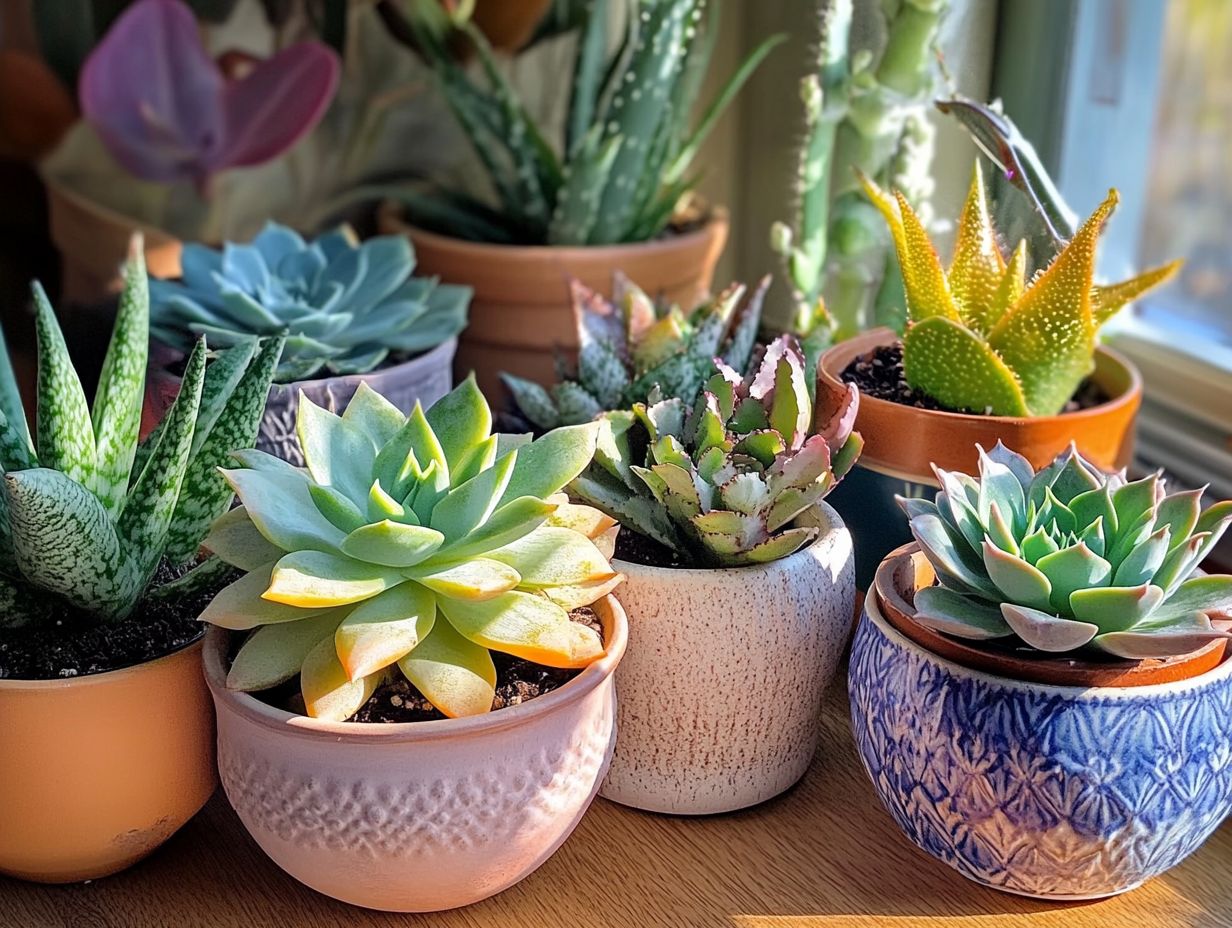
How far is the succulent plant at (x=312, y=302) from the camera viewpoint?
0.64 m

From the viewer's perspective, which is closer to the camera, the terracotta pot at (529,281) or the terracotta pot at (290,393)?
the terracotta pot at (290,393)

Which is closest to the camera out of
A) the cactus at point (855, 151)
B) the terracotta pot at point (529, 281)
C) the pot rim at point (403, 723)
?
the pot rim at point (403, 723)

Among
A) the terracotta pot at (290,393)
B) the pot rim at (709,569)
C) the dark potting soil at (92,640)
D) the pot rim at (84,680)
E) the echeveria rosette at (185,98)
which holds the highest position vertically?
the echeveria rosette at (185,98)

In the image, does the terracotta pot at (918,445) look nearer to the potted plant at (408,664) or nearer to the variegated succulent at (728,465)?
the variegated succulent at (728,465)

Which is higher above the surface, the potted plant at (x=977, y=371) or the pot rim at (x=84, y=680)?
the potted plant at (x=977, y=371)

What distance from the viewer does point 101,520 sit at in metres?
0.45

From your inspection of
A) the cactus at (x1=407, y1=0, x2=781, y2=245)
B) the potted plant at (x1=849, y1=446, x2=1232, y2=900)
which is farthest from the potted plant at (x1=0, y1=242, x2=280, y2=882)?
the cactus at (x1=407, y1=0, x2=781, y2=245)

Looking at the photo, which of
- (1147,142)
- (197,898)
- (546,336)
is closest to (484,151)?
(546,336)

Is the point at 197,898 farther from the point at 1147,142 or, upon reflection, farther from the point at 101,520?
the point at 1147,142

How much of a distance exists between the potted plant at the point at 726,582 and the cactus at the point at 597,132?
14.0 inches

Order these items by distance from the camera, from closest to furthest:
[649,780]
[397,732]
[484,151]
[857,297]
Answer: [397,732], [649,780], [857,297], [484,151]

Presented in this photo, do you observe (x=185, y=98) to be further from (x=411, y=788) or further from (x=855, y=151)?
(x=411, y=788)

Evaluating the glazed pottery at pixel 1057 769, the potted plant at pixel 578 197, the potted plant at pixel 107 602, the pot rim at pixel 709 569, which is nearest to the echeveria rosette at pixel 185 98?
the potted plant at pixel 578 197

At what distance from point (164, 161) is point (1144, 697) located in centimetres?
75
